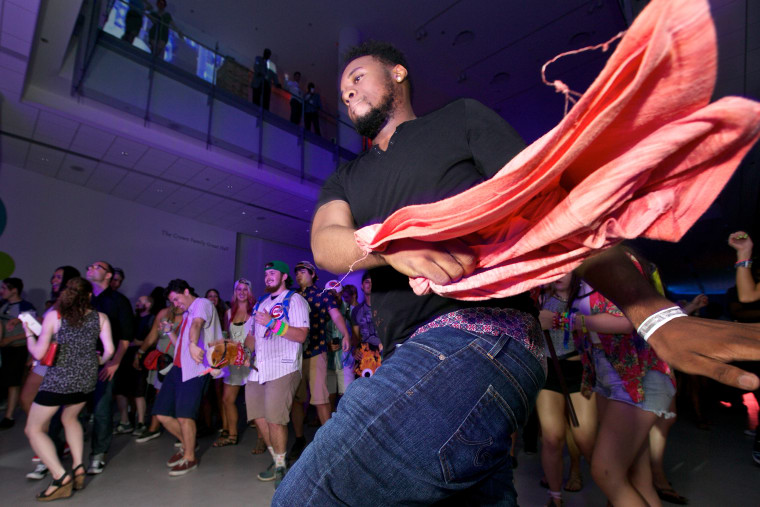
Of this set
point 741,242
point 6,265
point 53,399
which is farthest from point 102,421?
point 6,265

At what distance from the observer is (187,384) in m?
3.98

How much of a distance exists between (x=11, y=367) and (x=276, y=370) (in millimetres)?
4582

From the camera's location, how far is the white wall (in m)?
8.15

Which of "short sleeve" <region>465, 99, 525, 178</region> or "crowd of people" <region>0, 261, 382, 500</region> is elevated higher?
"short sleeve" <region>465, 99, 525, 178</region>

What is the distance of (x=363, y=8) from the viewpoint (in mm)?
8805

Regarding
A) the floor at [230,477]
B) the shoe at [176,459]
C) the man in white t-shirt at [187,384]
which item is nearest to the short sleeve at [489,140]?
the floor at [230,477]

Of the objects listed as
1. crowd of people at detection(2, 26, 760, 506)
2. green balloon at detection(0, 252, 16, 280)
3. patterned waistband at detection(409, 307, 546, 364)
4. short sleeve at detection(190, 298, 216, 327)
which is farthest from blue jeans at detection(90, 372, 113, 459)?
green balloon at detection(0, 252, 16, 280)

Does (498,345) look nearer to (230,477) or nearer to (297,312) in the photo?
(297,312)

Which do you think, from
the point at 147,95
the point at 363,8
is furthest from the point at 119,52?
the point at 363,8

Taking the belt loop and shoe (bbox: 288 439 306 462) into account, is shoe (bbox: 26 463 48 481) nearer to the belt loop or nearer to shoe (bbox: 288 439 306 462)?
shoe (bbox: 288 439 306 462)

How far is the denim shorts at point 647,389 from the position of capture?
2.21 meters

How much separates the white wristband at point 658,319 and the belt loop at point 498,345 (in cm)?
27

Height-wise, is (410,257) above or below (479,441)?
above

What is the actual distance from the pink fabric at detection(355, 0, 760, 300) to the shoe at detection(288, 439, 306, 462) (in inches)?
155
